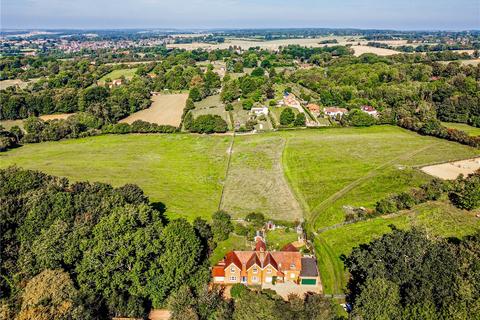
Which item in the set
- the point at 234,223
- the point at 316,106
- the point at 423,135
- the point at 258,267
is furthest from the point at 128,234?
the point at 316,106

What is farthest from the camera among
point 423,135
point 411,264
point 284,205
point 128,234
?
point 423,135

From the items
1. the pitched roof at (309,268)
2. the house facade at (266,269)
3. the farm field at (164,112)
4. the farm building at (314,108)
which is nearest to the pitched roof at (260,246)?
the house facade at (266,269)

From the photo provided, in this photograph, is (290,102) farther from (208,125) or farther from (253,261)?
(253,261)

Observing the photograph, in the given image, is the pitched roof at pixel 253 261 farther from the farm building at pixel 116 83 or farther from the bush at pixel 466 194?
the farm building at pixel 116 83

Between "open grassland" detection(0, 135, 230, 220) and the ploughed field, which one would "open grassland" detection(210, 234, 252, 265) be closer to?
the ploughed field

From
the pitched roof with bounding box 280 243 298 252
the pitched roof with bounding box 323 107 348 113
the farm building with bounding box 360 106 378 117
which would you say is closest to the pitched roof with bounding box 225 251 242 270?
the pitched roof with bounding box 280 243 298 252

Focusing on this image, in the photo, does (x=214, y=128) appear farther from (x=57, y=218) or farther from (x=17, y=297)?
(x=17, y=297)

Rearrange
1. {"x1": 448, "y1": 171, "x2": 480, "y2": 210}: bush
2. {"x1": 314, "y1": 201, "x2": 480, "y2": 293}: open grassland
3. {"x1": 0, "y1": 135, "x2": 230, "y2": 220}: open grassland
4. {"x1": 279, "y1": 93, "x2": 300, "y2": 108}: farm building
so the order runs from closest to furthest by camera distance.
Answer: {"x1": 314, "y1": 201, "x2": 480, "y2": 293}: open grassland → {"x1": 448, "y1": 171, "x2": 480, "y2": 210}: bush → {"x1": 0, "y1": 135, "x2": 230, "y2": 220}: open grassland → {"x1": 279, "y1": 93, "x2": 300, "y2": 108}: farm building
